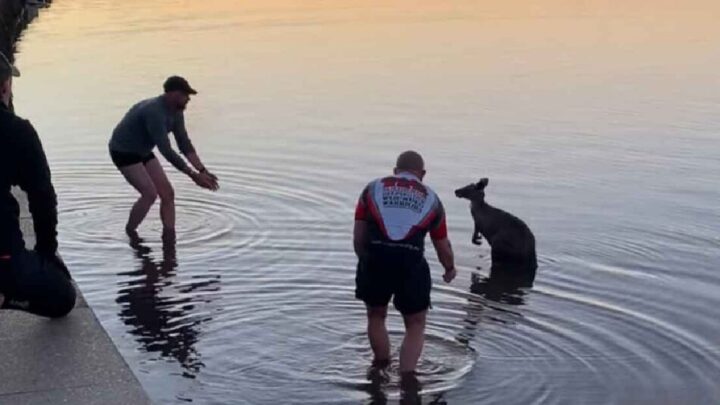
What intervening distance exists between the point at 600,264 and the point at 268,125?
9738 millimetres

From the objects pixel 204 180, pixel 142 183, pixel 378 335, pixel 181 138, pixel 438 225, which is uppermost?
pixel 438 225

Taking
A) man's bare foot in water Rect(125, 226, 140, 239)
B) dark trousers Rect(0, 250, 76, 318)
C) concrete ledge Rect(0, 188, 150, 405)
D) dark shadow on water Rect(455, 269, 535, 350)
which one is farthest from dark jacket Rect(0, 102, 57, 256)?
man's bare foot in water Rect(125, 226, 140, 239)

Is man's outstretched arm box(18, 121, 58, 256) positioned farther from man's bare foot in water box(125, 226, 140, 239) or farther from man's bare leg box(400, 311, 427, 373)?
man's bare foot in water box(125, 226, 140, 239)

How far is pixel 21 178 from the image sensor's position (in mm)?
7566

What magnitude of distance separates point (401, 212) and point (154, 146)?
5.32 m

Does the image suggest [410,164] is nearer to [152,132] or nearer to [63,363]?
[63,363]

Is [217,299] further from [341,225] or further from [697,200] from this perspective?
[697,200]

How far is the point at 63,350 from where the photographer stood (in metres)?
7.88

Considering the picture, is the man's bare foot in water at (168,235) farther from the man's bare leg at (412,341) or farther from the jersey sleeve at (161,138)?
the man's bare leg at (412,341)

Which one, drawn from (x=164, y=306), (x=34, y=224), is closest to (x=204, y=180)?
(x=164, y=306)

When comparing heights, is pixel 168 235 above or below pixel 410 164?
below

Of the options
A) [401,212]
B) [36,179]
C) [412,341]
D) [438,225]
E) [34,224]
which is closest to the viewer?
[36,179]

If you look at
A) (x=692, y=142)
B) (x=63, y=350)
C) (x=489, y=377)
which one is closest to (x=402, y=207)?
(x=489, y=377)

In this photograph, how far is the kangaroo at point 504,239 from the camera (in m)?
12.6
